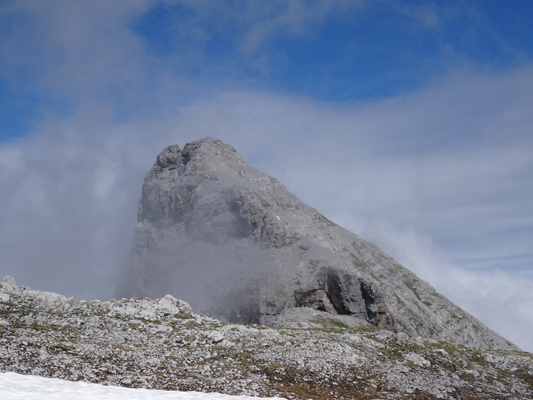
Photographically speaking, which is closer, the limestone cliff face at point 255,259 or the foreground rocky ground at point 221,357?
the foreground rocky ground at point 221,357

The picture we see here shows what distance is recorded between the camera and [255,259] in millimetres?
139375

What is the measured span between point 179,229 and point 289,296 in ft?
225

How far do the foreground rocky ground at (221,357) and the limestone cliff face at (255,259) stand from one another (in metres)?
65.5

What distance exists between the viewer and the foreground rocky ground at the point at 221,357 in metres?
29.6

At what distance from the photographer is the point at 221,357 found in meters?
35.1

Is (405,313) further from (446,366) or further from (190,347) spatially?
(190,347)

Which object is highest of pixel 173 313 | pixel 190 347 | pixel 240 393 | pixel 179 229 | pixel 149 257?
pixel 179 229

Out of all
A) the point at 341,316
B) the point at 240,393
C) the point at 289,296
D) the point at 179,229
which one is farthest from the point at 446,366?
the point at 179,229

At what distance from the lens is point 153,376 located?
29516mm

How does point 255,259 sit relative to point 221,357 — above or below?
above

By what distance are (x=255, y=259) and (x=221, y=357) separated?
104 m

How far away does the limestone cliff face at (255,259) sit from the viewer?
123 m

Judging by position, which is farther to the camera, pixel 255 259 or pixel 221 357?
pixel 255 259

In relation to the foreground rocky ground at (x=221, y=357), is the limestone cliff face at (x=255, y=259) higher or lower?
higher
